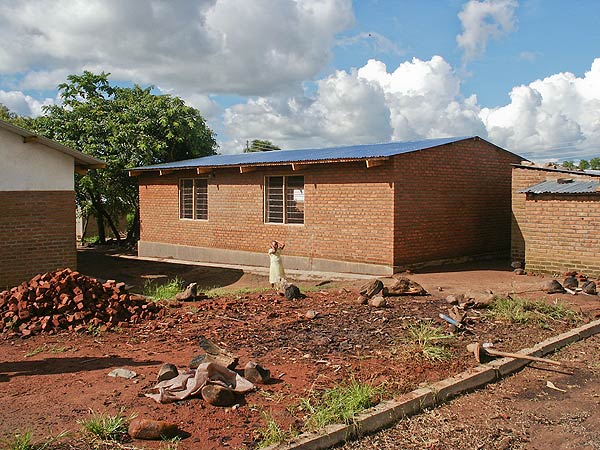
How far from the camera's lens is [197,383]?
520 centimetres

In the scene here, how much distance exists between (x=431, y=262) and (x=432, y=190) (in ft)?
6.09

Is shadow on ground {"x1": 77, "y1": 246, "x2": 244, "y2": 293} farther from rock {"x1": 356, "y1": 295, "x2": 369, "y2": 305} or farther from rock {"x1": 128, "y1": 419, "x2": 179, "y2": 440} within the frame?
rock {"x1": 128, "y1": 419, "x2": 179, "y2": 440}

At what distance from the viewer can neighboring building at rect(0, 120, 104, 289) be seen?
37.7 ft

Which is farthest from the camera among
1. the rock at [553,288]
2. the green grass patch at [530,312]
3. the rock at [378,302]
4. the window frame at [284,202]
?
the window frame at [284,202]

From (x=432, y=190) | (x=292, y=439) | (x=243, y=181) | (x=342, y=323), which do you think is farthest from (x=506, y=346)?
(x=243, y=181)

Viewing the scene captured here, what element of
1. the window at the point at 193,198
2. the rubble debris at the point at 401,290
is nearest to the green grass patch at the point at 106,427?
the rubble debris at the point at 401,290

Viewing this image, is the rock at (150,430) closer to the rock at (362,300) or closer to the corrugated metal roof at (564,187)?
the rock at (362,300)

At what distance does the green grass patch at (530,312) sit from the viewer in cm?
824

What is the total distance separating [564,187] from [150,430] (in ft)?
38.2

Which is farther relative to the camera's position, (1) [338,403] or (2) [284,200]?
(2) [284,200]

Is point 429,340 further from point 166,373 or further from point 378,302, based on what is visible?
point 166,373

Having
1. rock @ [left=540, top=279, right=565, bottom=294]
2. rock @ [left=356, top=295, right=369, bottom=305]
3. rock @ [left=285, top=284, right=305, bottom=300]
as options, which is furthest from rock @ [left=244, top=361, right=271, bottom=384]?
rock @ [left=540, top=279, right=565, bottom=294]

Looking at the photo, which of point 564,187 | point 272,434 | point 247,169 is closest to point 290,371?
point 272,434

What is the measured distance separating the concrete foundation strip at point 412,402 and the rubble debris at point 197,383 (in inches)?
42.9
